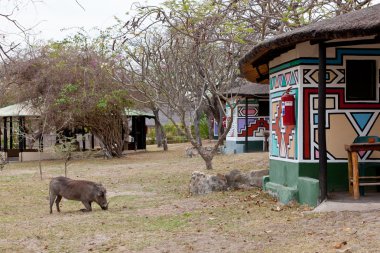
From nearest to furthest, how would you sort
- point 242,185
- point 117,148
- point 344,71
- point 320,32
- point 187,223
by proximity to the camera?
A: point 320,32 < point 187,223 < point 344,71 < point 242,185 < point 117,148

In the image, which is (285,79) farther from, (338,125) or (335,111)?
(338,125)

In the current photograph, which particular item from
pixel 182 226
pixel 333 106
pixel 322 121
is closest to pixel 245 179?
pixel 333 106

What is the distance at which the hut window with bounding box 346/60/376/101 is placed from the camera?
394 inches

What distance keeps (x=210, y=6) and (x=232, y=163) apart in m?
7.69

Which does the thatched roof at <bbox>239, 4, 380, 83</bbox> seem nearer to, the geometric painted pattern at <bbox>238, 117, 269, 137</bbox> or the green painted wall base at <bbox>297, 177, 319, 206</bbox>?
the green painted wall base at <bbox>297, 177, 319, 206</bbox>

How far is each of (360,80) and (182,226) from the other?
4.00m

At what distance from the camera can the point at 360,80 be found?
1008 centimetres

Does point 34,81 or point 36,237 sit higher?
point 34,81

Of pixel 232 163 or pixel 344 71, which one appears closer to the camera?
pixel 344 71

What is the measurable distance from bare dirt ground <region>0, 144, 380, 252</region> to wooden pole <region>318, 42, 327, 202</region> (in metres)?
0.51

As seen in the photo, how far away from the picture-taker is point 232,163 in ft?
65.4

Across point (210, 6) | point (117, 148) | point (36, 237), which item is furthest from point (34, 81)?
point (36, 237)

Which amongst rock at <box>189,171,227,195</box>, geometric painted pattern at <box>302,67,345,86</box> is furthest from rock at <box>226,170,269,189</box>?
geometric painted pattern at <box>302,67,345,86</box>

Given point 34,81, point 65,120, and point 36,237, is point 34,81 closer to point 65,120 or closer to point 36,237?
point 65,120
